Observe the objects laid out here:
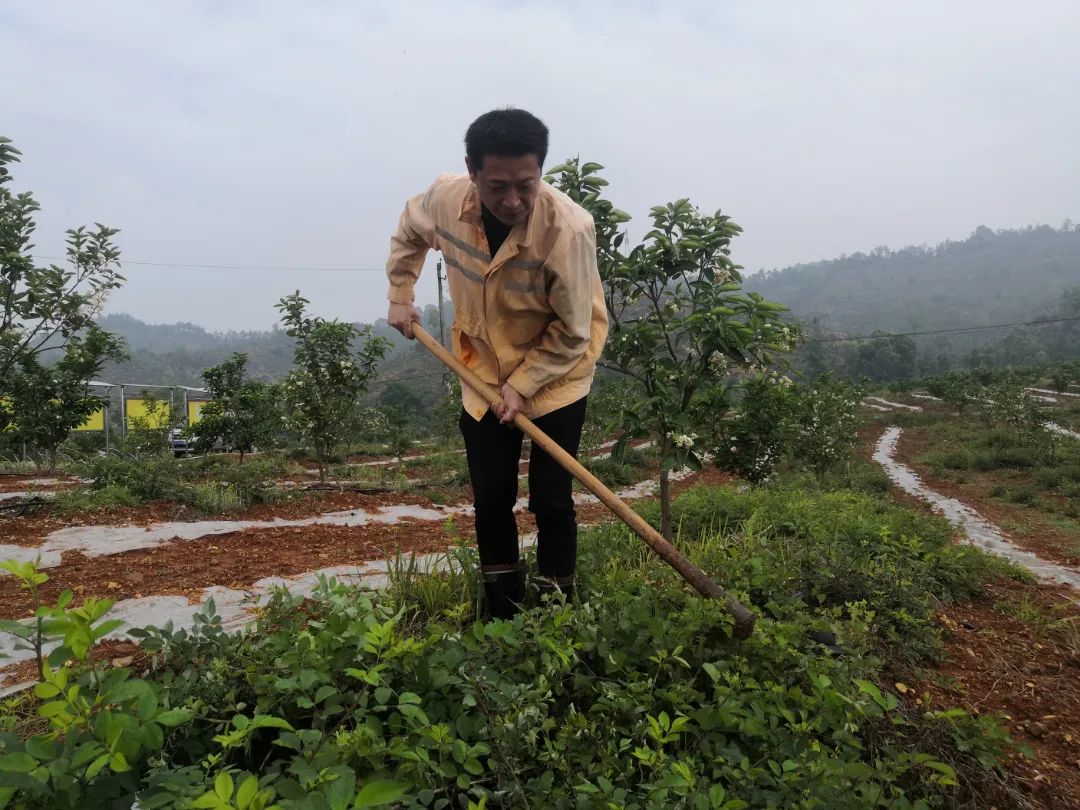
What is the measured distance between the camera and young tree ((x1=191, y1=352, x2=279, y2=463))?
1141 cm

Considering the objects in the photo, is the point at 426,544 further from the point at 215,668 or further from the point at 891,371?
the point at 891,371

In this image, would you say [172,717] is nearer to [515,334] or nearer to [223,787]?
[223,787]

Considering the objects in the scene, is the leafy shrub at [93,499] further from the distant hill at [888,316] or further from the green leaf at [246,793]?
the distant hill at [888,316]

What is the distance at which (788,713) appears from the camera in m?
1.66

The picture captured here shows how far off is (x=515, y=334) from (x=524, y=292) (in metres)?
0.20

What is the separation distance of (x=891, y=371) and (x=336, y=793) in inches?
2297

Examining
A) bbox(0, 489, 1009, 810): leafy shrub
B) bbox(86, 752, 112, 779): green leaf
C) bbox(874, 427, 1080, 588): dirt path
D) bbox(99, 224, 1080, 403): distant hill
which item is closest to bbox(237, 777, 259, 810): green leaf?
bbox(0, 489, 1009, 810): leafy shrub

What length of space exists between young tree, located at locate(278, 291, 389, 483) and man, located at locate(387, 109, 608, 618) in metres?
5.94

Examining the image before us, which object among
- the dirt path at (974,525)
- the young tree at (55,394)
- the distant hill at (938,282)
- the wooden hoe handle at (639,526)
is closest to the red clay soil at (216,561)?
the wooden hoe handle at (639,526)

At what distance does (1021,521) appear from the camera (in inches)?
351

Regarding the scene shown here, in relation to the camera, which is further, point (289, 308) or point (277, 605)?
point (289, 308)

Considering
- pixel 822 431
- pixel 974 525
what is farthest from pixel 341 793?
pixel 974 525

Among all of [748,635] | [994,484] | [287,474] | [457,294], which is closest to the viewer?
[748,635]

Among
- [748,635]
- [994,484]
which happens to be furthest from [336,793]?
[994,484]
